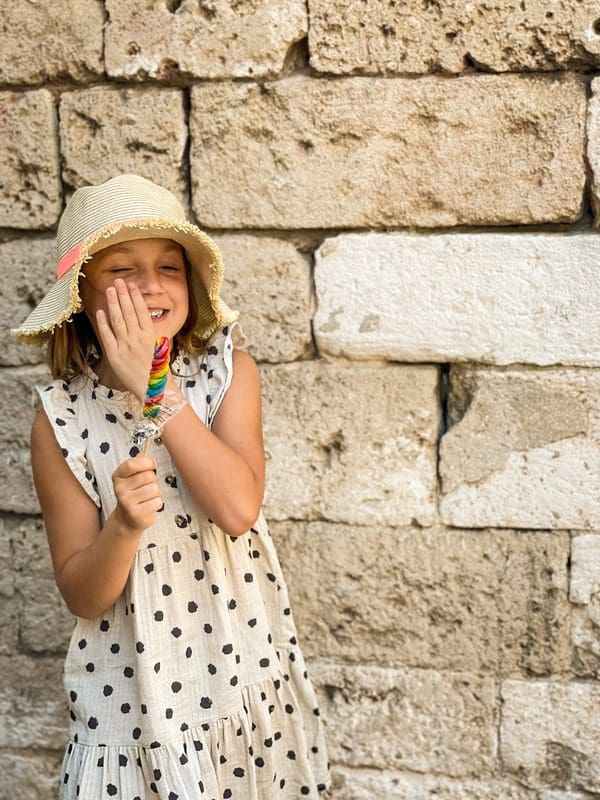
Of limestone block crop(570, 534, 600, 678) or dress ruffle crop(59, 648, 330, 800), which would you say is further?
limestone block crop(570, 534, 600, 678)

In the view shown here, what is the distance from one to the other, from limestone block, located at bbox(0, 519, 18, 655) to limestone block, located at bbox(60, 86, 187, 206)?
1205mm

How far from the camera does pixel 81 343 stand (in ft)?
7.93

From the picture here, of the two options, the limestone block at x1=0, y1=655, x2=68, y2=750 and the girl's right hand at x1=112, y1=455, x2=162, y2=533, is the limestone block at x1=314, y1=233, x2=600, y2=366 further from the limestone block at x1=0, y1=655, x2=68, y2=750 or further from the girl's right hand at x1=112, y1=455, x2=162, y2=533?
the limestone block at x1=0, y1=655, x2=68, y2=750

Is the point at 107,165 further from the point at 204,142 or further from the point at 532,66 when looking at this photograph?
the point at 532,66

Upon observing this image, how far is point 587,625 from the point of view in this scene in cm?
289

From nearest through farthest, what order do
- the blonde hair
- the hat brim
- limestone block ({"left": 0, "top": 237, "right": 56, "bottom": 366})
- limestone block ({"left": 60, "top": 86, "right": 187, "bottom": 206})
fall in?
1. the hat brim
2. the blonde hair
3. limestone block ({"left": 60, "top": 86, "right": 187, "bottom": 206})
4. limestone block ({"left": 0, "top": 237, "right": 56, "bottom": 366})

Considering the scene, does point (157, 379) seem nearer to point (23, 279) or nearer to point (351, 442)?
point (351, 442)

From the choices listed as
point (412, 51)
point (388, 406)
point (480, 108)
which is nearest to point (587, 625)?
point (388, 406)

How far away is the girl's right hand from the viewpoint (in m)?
1.96

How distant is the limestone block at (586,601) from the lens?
2.85 meters

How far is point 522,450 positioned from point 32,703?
6.00 ft

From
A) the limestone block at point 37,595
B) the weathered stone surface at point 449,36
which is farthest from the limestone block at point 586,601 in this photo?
the limestone block at point 37,595

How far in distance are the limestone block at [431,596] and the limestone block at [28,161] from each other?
4.12ft

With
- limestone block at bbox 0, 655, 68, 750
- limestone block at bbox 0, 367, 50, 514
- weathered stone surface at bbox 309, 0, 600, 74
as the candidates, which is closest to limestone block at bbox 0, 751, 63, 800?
limestone block at bbox 0, 655, 68, 750
